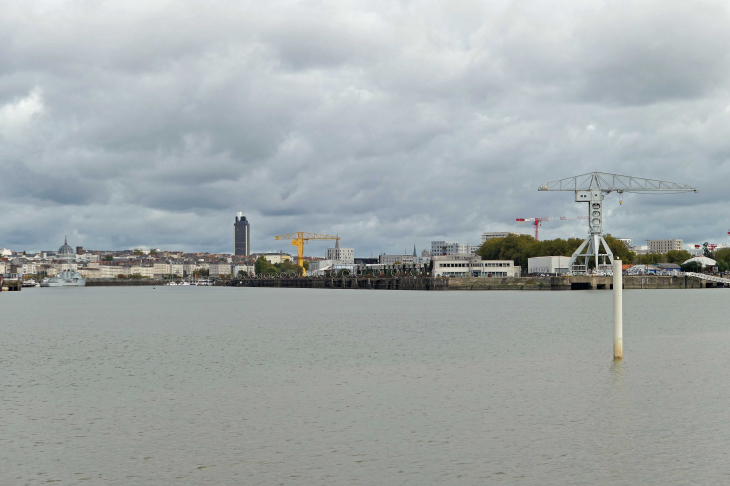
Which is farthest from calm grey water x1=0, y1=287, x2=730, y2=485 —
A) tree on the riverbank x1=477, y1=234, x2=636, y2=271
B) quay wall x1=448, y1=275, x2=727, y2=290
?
tree on the riverbank x1=477, y1=234, x2=636, y2=271

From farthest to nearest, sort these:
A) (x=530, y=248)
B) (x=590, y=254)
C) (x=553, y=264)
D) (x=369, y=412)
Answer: (x=530, y=248) → (x=553, y=264) → (x=590, y=254) → (x=369, y=412)

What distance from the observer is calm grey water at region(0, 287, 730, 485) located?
12.0 metres

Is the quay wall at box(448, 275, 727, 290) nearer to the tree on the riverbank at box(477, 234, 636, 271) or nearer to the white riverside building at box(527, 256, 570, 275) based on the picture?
the white riverside building at box(527, 256, 570, 275)

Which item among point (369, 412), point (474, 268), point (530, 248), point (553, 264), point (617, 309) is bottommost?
point (369, 412)

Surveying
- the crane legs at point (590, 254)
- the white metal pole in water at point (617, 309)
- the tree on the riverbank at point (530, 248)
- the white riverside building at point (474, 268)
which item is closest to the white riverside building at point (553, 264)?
the crane legs at point (590, 254)

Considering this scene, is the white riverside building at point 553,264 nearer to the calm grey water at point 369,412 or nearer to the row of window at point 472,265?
the row of window at point 472,265

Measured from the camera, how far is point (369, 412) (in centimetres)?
1691

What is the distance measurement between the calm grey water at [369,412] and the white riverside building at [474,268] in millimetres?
126384

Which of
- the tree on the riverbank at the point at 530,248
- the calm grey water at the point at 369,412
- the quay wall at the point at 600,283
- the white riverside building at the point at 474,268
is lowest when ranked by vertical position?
the calm grey water at the point at 369,412

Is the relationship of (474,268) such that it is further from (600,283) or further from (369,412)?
(369,412)

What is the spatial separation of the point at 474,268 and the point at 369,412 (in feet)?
486

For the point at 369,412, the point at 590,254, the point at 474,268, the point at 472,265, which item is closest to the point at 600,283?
the point at 590,254

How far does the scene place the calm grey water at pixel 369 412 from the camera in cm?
Result: 1205

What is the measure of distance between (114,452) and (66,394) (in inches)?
298
